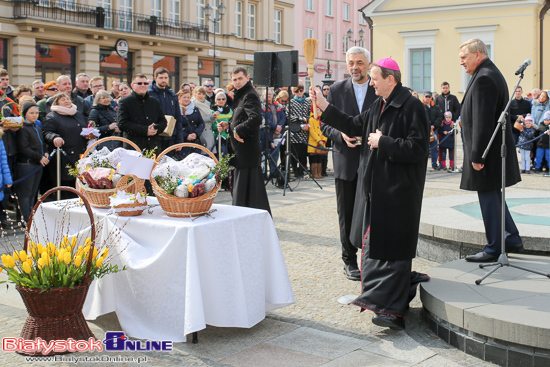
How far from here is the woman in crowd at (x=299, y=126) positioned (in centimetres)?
1460

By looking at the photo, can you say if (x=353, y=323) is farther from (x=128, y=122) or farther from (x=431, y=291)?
(x=128, y=122)

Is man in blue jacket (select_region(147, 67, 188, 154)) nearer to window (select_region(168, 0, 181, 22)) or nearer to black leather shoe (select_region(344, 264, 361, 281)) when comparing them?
black leather shoe (select_region(344, 264, 361, 281))

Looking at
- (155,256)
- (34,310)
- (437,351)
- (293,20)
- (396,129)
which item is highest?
(293,20)

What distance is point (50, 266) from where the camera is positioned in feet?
14.4

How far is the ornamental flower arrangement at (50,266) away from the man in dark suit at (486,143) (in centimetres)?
333

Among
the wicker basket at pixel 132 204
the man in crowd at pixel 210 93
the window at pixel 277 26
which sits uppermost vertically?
the window at pixel 277 26

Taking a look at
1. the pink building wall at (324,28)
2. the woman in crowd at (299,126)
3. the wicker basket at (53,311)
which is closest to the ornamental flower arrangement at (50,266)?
the wicker basket at (53,311)

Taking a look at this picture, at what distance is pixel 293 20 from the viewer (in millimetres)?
47625

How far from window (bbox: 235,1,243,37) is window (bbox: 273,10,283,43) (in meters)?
4.04

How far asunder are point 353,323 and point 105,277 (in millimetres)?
1909

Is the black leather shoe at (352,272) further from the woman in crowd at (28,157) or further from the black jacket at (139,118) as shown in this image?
the woman in crowd at (28,157)

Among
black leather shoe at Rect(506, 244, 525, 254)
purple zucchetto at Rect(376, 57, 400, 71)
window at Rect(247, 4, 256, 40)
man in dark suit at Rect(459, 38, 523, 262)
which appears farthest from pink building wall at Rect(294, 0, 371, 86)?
purple zucchetto at Rect(376, 57, 400, 71)

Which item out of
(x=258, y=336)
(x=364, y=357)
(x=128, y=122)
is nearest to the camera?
(x=364, y=357)

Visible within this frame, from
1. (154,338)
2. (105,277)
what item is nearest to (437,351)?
(154,338)
